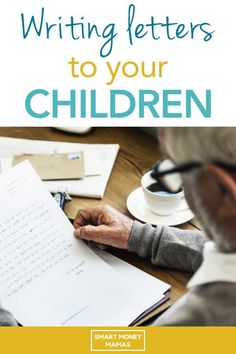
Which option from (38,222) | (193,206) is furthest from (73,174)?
(193,206)

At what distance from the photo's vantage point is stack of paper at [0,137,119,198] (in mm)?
1344

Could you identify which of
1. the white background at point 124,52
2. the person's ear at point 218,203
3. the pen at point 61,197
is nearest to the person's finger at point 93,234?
the pen at point 61,197

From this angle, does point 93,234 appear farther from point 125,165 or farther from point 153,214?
point 125,165

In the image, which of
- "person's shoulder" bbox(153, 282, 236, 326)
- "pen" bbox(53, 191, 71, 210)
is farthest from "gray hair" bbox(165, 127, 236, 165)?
"pen" bbox(53, 191, 71, 210)

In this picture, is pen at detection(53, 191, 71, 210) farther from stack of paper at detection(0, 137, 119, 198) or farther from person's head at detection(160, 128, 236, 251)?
person's head at detection(160, 128, 236, 251)

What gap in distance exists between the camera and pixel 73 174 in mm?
1386

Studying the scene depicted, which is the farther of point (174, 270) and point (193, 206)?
point (174, 270)

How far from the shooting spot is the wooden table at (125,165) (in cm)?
114

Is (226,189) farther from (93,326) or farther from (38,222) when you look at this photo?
(38,222)

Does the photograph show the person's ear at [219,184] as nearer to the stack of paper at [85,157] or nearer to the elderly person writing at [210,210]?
the elderly person writing at [210,210]

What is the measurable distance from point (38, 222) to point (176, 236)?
269mm

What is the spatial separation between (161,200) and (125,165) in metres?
0.23

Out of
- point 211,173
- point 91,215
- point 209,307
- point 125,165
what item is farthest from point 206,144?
point 125,165
